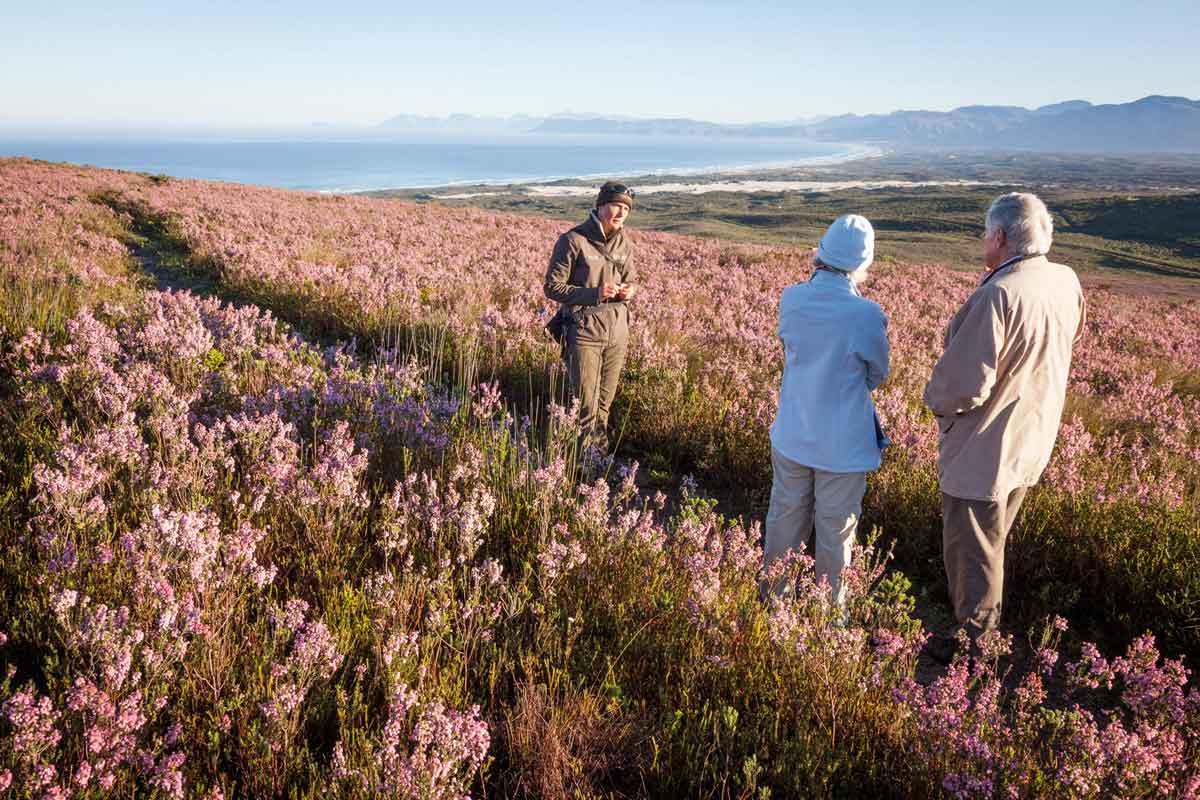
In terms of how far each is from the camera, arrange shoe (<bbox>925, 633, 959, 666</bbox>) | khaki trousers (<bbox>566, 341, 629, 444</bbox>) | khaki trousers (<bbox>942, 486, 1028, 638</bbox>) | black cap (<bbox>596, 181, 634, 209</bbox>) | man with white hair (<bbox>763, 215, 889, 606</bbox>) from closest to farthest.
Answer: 1. man with white hair (<bbox>763, 215, 889, 606</bbox>)
2. khaki trousers (<bbox>942, 486, 1028, 638</bbox>)
3. shoe (<bbox>925, 633, 959, 666</bbox>)
4. black cap (<bbox>596, 181, 634, 209</bbox>)
5. khaki trousers (<bbox>566, 341, 629, 444</bbox>)

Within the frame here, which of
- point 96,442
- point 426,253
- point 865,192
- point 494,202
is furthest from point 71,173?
point 865,192

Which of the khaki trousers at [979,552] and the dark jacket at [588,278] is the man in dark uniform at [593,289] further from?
the khaki trousers at [979,552]

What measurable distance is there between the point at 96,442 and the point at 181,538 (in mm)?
1271

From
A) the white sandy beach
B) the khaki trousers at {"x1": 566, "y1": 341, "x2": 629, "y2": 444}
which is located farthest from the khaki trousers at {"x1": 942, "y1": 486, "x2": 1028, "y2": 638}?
the white sandy beach

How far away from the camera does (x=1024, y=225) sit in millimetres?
3551

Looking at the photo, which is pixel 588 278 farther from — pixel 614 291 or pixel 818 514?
pixel 818 514

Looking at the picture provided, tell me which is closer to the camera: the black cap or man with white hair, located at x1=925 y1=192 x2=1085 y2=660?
man with white hair, located at x1=925 y1=192 x2=1085 y2=660

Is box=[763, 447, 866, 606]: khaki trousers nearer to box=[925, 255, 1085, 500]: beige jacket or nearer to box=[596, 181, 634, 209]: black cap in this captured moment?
box=[925, 255, 1085, 500]: beige jacket

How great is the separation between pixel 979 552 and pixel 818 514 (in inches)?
36.7

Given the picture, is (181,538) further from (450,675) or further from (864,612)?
(864,612)

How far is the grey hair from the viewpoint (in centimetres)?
354

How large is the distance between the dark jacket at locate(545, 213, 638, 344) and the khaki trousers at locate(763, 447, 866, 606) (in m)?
2.21

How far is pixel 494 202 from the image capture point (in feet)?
340

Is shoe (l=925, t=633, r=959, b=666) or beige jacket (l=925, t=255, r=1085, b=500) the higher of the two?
beige jacket (l=925, t=255, r=1085, b=500)
